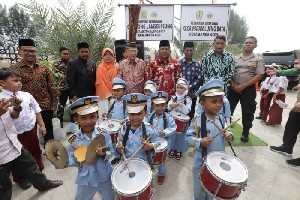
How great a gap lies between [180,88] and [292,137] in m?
2.38

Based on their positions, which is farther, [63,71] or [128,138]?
[63,71]

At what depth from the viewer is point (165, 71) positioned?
4.08 m

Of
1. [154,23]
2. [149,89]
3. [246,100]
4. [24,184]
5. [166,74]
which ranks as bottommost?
[24,184]

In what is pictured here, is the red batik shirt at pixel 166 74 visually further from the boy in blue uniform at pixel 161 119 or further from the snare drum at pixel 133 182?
the snare drum at pixel 133 182

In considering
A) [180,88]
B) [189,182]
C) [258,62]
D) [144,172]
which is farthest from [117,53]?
[144,172]

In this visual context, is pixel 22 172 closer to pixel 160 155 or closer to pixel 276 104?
pixel 160 155

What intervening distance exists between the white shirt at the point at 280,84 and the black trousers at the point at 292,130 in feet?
6.87

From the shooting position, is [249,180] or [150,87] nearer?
[249,180]

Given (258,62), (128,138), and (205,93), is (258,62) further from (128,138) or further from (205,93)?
(128,138)

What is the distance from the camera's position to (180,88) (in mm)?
3965

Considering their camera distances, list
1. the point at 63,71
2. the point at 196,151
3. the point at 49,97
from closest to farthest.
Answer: the point at 196,151, the point at 49,97, the point at 63,71

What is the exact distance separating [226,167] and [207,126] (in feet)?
1.58

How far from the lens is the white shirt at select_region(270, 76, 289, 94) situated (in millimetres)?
5855

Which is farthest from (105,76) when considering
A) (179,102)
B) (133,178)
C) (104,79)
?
(133,178)
